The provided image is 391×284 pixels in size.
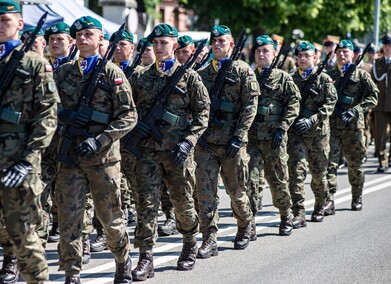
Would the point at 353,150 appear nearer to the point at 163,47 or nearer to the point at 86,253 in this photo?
the point at 163,47

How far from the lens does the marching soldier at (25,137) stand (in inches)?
242

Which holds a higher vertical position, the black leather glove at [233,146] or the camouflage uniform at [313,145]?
the black leather glove at [233,146]

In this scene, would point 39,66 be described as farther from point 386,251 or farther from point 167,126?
point 386,251

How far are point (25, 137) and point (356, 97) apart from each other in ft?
20.6

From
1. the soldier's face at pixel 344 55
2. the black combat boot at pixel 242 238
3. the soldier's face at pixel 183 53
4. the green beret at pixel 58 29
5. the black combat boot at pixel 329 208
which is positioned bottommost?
the black combat boot at pixel 329 208

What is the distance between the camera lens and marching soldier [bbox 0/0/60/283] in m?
6.14

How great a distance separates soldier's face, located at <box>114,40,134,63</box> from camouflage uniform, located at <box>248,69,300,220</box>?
145 cm

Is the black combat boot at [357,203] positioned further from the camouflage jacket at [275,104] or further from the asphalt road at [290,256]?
the camouflage jacket at [275,104]

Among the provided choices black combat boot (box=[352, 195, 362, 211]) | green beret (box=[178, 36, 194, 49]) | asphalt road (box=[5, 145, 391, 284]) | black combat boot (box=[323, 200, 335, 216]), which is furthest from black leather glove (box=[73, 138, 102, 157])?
black combat boot (box=[352, 195, 362, 211])

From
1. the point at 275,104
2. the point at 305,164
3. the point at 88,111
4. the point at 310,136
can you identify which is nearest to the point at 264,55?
the point at 275,104

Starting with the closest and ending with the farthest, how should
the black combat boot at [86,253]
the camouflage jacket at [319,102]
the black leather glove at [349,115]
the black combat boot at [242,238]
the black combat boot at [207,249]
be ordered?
the black combat boot at [86,253] < the black combat boot at [207,249] < the black combat boot at [242,238] < the camouflage jacket at [319,102] < the black leather glove at [349,115]

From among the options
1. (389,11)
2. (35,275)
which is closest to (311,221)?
(35,275)

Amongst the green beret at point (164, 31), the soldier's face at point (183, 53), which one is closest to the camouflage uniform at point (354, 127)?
the soldier's face at point (183, 53)

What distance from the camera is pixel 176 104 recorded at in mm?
7953
